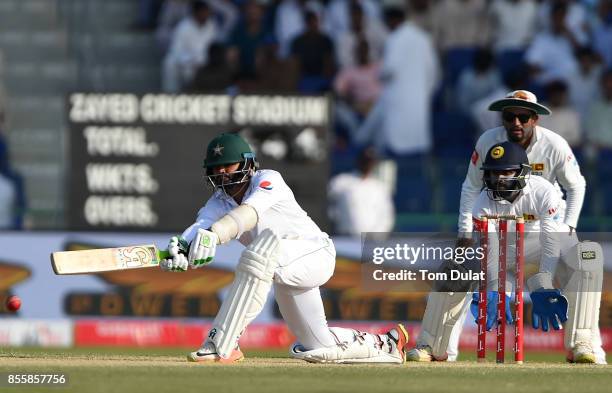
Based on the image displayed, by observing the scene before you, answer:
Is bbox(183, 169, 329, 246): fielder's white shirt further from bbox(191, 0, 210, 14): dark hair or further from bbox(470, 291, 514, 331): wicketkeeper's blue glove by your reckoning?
bbox(191, 0, 210, 14): dark hair

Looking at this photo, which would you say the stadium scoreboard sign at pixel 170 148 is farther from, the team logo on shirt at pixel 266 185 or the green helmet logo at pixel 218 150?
the team logo on shirt at pixel 266 185

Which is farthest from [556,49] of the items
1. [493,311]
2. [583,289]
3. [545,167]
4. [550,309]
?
[493,311]

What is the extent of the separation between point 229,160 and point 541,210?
2182 millimetres

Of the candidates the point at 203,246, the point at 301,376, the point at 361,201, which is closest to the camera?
the point at 301,376

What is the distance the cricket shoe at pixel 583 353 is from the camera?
10.5m

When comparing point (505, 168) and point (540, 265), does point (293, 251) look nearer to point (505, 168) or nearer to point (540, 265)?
point (505, 168)

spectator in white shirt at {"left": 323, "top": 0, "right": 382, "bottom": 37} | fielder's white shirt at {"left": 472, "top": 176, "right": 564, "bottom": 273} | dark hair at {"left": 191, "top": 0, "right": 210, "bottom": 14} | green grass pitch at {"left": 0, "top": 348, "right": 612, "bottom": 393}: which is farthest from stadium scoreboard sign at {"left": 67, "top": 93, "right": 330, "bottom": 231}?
green grass pitch at {"left": 0, "top": 348, "right": 612, "bottom": 393}

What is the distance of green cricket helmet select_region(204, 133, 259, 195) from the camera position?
952cm

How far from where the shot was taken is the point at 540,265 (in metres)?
10.3

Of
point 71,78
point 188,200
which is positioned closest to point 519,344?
point 188,200

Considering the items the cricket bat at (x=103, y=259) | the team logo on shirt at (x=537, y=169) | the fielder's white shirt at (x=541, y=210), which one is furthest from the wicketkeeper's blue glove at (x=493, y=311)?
the cricket bat at (x=103, y=259)

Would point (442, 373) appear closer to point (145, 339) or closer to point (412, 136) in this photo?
point (145, 339)

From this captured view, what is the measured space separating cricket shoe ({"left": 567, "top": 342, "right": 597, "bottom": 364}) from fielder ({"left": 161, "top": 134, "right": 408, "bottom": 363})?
134cm

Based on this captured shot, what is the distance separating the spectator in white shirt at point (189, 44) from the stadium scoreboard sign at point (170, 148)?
116 inches
